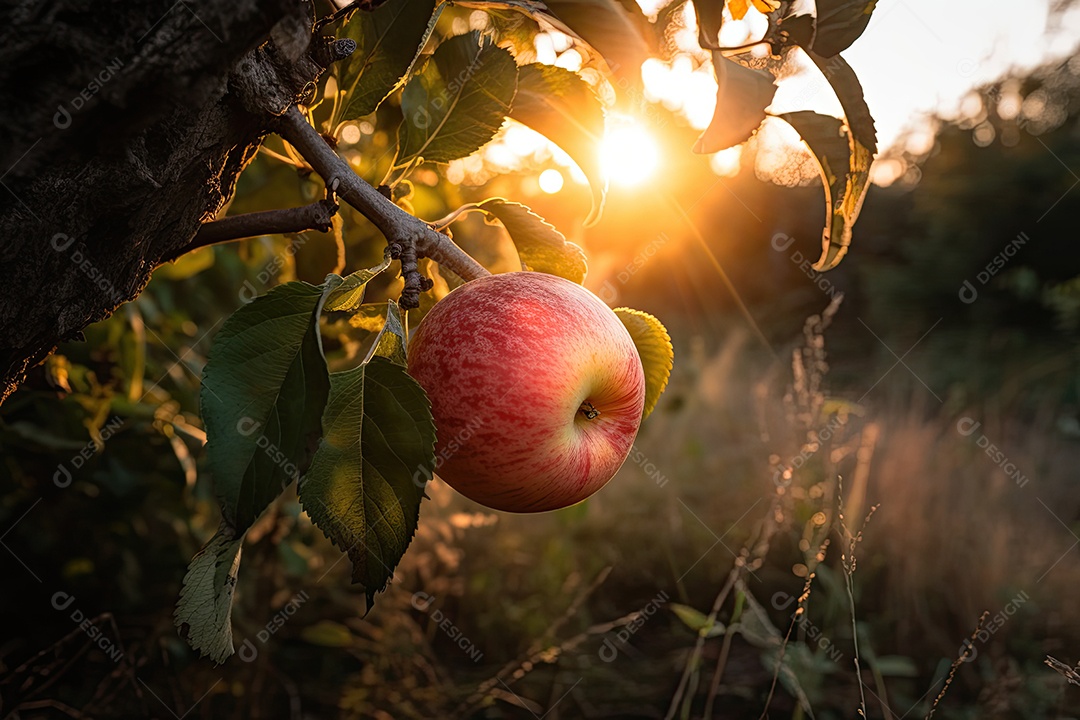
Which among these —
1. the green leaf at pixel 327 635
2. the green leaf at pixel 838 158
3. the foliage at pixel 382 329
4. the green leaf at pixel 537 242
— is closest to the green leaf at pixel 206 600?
the foliage at pixel 382 329

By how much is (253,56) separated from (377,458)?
10.6 inches

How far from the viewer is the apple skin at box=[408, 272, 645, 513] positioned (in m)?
0.58

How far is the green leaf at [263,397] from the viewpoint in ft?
1.44

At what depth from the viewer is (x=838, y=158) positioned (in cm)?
58

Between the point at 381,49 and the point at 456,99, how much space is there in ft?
0.25

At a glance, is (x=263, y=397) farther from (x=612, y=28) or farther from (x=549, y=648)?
(x=549, y=648)

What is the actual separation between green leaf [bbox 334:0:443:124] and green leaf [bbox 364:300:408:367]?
19 centimetres

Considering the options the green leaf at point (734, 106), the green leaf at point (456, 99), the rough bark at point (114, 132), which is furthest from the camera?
the green leaf at point (456, 99)

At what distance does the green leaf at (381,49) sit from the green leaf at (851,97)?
297mm

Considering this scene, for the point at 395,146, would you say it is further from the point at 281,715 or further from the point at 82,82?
the point at 281,715

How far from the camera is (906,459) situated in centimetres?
362

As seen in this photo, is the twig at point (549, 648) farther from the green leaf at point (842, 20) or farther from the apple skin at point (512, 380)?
the green leaf at point (842, 20)

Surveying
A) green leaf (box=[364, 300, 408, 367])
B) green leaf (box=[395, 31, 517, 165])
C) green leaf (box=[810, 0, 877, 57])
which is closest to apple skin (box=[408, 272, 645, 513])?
green leaf (box=[364, 300, 408, 367])

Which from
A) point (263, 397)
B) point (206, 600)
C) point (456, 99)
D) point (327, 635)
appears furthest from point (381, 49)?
point (327, 635)
